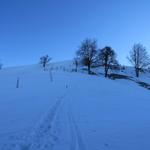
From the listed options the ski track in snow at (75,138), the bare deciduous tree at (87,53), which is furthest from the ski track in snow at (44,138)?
the bare deciduous tree at (87,53)

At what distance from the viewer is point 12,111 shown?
1033cm

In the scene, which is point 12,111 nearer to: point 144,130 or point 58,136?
point 58,136

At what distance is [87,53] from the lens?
51875 millimetres

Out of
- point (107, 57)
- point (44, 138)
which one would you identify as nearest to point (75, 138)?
point (44, 138)

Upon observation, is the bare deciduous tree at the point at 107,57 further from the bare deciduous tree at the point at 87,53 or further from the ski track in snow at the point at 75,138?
the ski track in snow at the point at 75,138

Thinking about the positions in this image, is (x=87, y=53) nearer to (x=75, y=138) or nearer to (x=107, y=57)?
(x=107, y=57)

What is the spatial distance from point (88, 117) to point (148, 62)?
52787mm

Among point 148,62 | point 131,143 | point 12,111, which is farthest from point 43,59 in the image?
point 131,143

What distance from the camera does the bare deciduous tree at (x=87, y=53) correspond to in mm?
50719

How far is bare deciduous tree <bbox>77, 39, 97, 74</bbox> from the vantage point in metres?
50.7

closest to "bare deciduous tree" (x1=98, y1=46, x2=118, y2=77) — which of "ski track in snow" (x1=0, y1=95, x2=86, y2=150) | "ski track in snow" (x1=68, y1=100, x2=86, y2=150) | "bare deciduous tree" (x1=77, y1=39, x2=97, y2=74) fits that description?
"bare deciduous tree" (x1=77, y1=39, x2=97, y2=74)

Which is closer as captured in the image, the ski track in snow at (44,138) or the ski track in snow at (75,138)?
the ski track in snow at (44,138)

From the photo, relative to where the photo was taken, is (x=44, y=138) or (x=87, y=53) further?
(x=87, y=53)

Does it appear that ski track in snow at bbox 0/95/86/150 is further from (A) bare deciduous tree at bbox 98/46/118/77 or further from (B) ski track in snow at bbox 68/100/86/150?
(A) bare deciduous tree at bbox 98/46/118/77
